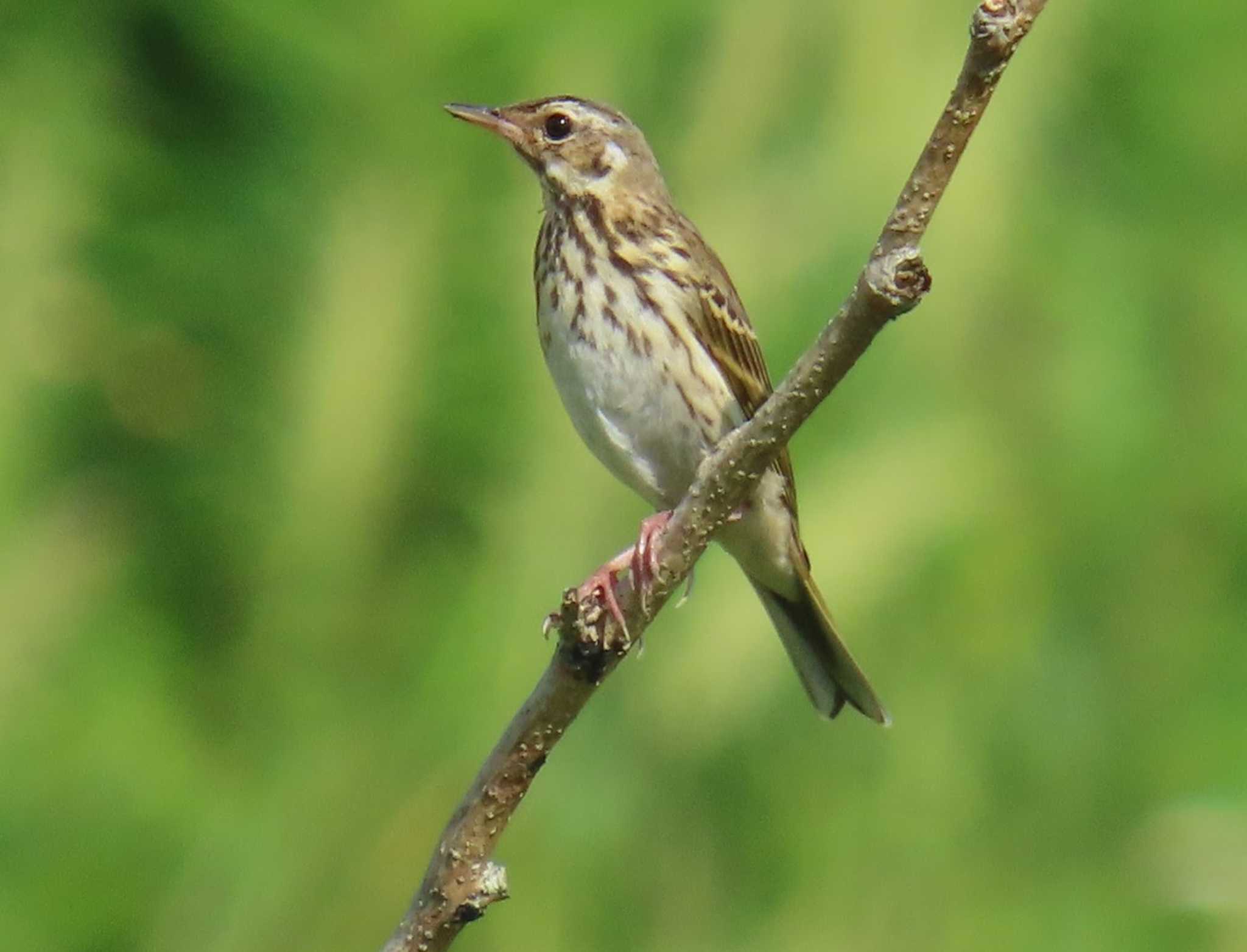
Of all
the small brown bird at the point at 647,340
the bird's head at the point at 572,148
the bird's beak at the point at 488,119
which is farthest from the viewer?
the bird's head at the point at 572,148

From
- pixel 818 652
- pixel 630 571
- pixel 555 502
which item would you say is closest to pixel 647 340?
pixel 555 502

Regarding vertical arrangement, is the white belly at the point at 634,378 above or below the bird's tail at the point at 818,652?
above

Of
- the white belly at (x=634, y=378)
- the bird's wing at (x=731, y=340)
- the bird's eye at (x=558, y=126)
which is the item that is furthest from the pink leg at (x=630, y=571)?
the bird's eye at (x=558, y=126)

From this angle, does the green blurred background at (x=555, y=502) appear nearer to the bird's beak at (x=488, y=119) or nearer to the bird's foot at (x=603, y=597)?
the bird's beak at (x=488, y=119)

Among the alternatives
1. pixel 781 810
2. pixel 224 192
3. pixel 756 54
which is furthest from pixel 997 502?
pixel 224 192

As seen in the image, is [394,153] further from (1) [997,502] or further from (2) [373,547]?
(1) [997,502]

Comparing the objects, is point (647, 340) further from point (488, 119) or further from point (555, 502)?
point (488, 119)
